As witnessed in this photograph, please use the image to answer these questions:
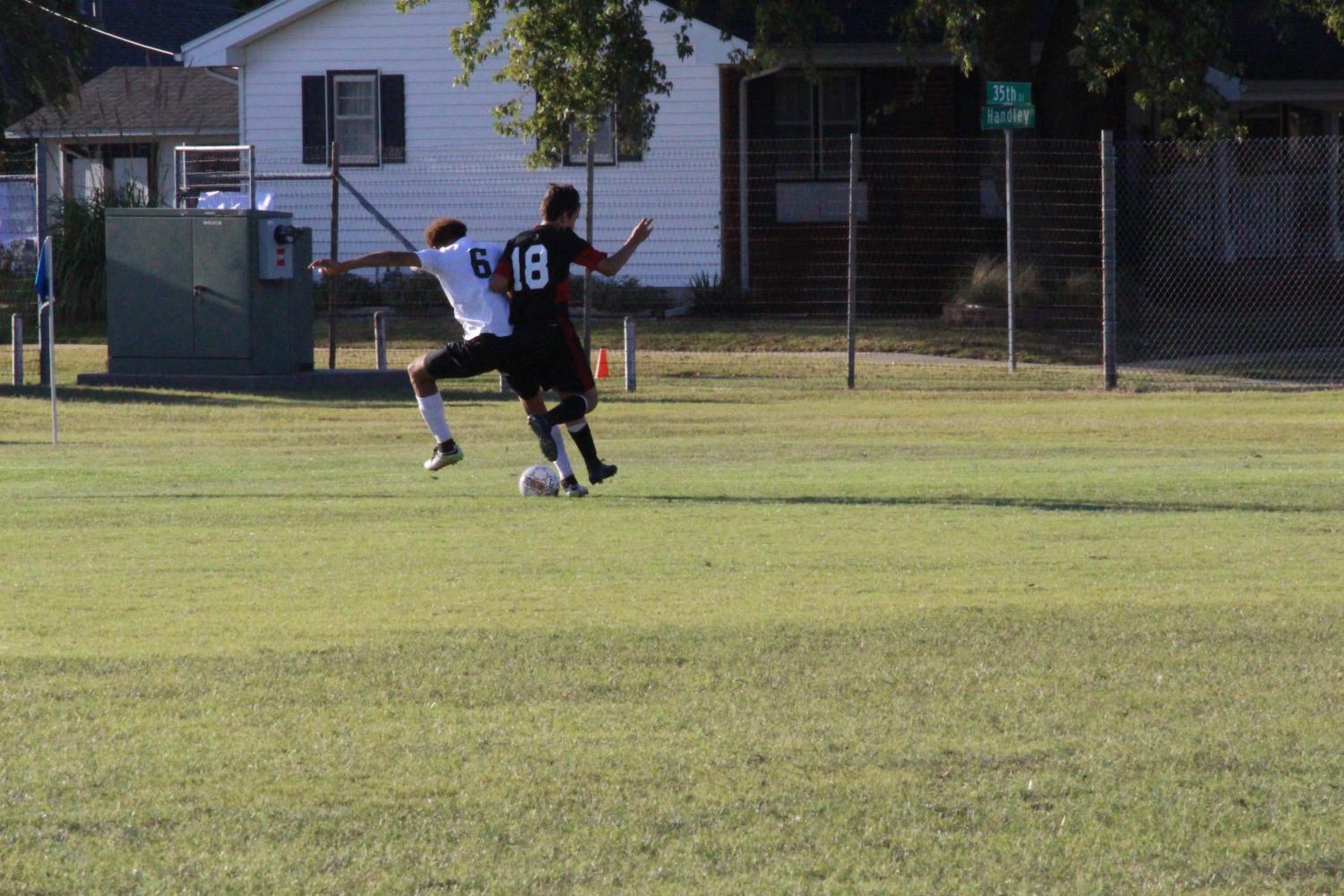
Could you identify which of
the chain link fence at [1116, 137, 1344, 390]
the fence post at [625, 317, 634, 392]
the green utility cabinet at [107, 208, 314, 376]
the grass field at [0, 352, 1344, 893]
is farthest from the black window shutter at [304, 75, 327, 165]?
the grass field at [0, 352, 1344, 893]

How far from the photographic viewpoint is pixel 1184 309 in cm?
2780

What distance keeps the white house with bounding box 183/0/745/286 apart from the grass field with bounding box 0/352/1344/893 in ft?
57.5

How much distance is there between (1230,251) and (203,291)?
658 inches

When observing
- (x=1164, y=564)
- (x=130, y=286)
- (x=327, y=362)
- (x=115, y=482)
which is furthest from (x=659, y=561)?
(x=327, y=362)

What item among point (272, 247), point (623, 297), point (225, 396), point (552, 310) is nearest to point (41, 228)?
point (272, 247)

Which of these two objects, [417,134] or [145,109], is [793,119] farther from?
[145,109]

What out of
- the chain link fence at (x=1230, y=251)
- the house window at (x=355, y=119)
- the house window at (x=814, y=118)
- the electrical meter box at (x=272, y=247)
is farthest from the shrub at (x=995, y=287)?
the house window at (x=355, y=119)

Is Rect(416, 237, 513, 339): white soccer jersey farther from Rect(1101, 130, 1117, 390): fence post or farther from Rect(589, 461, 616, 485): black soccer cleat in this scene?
Rect(1101, 130, 1117, 390): fence post

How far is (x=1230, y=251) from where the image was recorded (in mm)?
30344

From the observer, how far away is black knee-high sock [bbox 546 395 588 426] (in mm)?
11766

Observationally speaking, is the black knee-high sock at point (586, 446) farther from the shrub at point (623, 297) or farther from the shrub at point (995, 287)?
the shrub at point (623, 297)

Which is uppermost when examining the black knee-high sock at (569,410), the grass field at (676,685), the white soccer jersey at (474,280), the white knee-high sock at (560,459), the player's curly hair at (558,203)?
the player's curly hair at (558,203)

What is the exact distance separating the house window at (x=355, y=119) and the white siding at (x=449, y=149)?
0.30 metres

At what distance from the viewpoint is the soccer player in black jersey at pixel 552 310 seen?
38.3 feet
